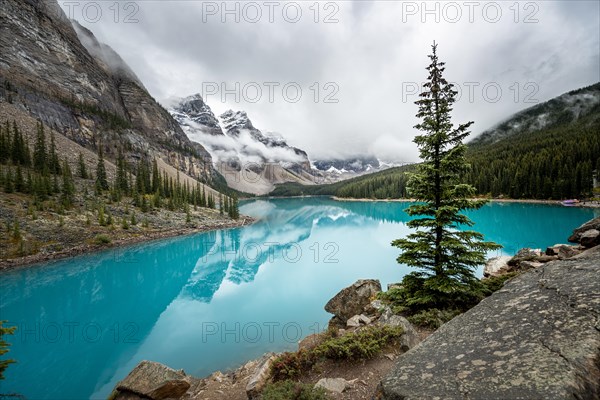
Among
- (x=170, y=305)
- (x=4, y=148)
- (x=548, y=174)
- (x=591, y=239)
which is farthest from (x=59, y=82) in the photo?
(x=548, y=174)

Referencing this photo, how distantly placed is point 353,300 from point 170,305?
742 inches

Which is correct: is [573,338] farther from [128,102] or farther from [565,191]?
[128,102]

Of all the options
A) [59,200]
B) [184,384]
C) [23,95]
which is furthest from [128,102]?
[184,384]

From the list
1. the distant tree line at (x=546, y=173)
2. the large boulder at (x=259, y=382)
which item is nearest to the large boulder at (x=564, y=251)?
the large boulder at (x=259, y=382)

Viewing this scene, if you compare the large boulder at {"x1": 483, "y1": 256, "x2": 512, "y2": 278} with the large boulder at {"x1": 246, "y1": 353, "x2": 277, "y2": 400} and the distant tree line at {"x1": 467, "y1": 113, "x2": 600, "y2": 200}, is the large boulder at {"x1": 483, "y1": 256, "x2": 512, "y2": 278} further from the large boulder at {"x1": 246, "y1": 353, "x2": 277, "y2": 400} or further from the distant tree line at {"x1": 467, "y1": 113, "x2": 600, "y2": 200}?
the distant tree line at {"x1": 467, "y1": 113, "x2": 600, "y2": 200}

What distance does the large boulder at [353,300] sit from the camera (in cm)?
1335

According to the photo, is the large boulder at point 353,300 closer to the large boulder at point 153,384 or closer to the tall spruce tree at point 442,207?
the tall spruce tree at point 442,207

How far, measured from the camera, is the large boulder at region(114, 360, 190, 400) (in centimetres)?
851

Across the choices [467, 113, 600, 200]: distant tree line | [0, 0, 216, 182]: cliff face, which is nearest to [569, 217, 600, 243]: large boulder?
[467, 113, 600, 200]: distant tree line

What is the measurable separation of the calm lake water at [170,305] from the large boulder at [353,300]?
3.69 metres

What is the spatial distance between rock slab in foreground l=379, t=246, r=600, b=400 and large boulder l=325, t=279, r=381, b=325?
28.3 ft

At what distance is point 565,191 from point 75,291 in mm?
118170

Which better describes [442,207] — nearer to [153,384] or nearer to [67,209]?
[153,384]

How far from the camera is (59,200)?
160 feet
